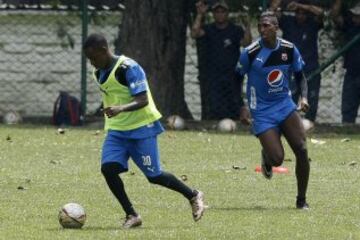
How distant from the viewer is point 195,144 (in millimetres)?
18734

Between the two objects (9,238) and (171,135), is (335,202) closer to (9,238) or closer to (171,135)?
(9,238)

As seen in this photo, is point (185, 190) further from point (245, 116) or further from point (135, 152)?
point (245, 116)

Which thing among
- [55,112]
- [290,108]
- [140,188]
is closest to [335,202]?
[290,108]

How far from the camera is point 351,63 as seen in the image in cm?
2097

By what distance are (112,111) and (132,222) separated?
0.99 m

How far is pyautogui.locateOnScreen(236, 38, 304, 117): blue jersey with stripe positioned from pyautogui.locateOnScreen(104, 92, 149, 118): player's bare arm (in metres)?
2.16

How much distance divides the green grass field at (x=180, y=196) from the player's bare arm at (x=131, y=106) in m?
0.96

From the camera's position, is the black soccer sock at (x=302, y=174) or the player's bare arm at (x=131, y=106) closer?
the player's bare arm at (x=131, y=106)

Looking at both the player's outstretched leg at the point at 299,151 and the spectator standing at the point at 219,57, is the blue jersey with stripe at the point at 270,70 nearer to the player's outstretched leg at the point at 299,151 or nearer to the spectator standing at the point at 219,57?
the player's outstretched leg at the point at 299,151

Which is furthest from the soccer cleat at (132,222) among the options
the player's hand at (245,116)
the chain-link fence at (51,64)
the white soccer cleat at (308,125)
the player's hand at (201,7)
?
the chain-link fence at (51,64)

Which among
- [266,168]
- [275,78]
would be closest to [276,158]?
[266,168]

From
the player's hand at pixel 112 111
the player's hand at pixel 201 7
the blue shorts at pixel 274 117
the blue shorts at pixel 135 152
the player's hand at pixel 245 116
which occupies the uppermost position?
the player's hand at pixel 112 111

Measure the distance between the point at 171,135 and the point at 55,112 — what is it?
8.02 feet

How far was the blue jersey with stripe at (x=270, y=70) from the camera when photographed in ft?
42.4
